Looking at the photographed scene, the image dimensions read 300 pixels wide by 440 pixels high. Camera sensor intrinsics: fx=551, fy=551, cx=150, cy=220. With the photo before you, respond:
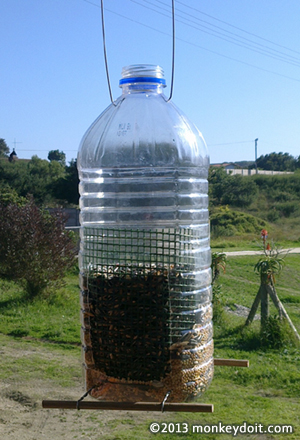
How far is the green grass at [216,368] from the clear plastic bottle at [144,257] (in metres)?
3.00

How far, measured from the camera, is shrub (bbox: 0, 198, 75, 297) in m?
11.7

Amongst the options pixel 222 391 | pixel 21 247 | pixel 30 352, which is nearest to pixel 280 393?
pixel 222 391

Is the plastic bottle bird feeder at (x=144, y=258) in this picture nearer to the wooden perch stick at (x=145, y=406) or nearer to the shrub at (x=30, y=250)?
the wooden perch stick at (x=145, y=406)

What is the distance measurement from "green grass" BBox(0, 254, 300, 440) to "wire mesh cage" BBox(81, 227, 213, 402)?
2.97 meters

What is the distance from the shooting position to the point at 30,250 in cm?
1173

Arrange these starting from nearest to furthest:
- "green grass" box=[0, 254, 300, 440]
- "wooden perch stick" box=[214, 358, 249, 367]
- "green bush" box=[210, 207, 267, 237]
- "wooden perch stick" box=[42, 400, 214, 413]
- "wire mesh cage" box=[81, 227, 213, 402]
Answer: "wooden perch stick" box=[42, 400, 214, 413] < "wire mesh cage" box=[81, 227, 213, 402] < "wooden perch stick" box=[214, 358, 249, 367] < "green grass" box=[0, 254, 300, 440] < "green bush" box=[210, 207, 267, 237]

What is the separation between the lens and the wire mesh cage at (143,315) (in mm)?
Result: 2629

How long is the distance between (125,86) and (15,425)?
15.0ft

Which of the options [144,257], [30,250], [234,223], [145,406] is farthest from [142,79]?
[234,223]

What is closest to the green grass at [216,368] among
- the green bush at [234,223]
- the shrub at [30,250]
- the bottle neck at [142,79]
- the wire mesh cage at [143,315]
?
the shrub at [30,250]

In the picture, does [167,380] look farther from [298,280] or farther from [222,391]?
[298,280]

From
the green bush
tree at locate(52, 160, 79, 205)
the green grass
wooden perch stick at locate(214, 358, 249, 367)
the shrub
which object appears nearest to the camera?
wooden perch stick at locate(214, 358, 249, 367)

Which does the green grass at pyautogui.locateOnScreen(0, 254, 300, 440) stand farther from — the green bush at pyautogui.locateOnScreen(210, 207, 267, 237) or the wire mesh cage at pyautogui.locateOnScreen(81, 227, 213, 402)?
the green bush at pyautogui.locateOnScreen(210, 207, 267, 237)

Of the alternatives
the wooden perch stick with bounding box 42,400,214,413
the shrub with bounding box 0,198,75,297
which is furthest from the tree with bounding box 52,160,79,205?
the wooden perch stick with bounding box 42,400,214,413
